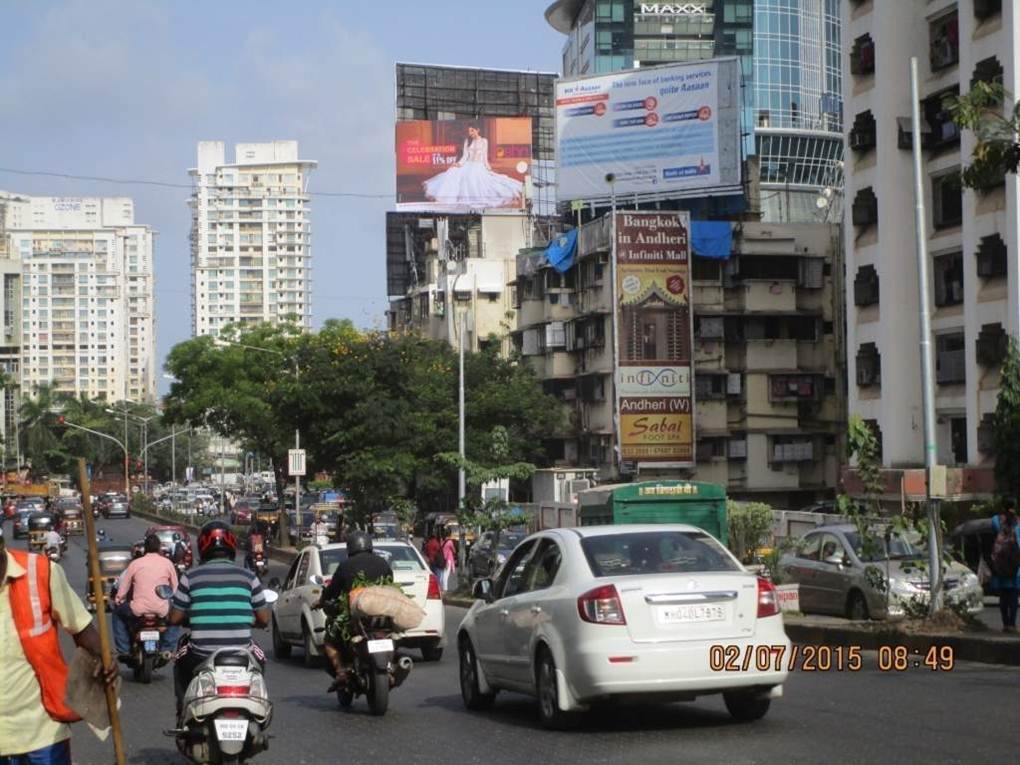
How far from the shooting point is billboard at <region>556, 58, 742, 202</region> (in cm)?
6369

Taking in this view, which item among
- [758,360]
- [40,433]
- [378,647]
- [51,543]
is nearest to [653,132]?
[758,360]

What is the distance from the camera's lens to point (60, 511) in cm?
7788

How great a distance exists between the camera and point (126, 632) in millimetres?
18812

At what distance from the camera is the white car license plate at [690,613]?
11.6m

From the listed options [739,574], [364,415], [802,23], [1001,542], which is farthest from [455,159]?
[739,574]

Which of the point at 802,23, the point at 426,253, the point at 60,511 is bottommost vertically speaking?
the point at 60,511

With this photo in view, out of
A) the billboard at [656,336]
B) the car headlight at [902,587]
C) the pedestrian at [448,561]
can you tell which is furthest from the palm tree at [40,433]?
the car headlight at [902,587]

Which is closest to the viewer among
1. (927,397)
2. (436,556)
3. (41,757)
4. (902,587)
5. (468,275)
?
(41,757)

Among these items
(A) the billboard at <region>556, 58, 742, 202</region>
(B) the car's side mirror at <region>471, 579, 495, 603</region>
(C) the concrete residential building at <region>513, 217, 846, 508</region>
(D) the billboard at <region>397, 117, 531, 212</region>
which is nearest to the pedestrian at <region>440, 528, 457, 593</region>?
(C) the concrete residential building at <region>513, 217, 846, 508</region>

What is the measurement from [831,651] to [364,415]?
36.4m

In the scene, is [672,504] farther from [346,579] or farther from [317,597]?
[346,579]

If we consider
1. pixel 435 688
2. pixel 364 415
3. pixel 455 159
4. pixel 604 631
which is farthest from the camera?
pixel 455 159

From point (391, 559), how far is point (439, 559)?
19800 mm

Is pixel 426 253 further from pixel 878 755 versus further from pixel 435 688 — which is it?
pixel 878 755
